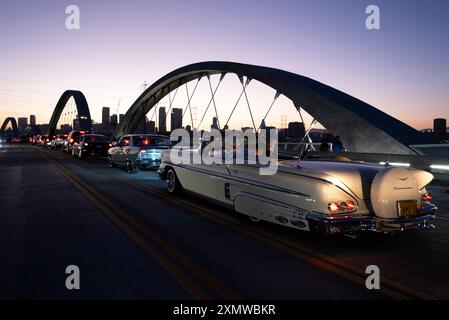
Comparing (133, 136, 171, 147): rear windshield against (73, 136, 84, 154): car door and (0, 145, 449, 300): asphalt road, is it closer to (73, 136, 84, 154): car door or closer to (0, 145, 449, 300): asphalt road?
(0, 145, 449, 300): asphalt road

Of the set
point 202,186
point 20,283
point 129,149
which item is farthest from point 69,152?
point 20,283

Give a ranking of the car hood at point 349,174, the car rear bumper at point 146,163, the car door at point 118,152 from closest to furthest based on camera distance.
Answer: the car hood at point 349,174 → the car rear bumper at point 146,163 → the car door at point 118,152

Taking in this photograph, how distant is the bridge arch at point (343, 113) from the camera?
57.1 ft

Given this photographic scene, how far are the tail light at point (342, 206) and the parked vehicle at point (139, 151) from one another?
11503 mm

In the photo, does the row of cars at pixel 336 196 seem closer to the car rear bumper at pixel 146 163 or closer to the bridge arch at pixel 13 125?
the car rear bumper at pixel 146 163

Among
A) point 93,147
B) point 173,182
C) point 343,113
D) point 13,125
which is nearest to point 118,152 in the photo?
point 93,147

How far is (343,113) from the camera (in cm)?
1962

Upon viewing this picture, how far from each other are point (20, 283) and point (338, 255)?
3571mm

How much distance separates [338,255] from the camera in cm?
510

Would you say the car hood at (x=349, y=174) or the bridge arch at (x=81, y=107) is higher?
the bridge arch at (x=81, y=107)

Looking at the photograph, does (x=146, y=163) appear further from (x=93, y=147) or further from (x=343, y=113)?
(x=93, y=147)

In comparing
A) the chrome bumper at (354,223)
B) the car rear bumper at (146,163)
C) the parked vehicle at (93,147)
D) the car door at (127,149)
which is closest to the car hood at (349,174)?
the chrome bumper at (354,223)

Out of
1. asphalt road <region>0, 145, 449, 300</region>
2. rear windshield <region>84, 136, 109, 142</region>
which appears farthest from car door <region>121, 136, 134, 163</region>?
rear windshield <region>84, 136, 109, 142</region>

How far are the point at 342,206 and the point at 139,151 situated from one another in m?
12.0
